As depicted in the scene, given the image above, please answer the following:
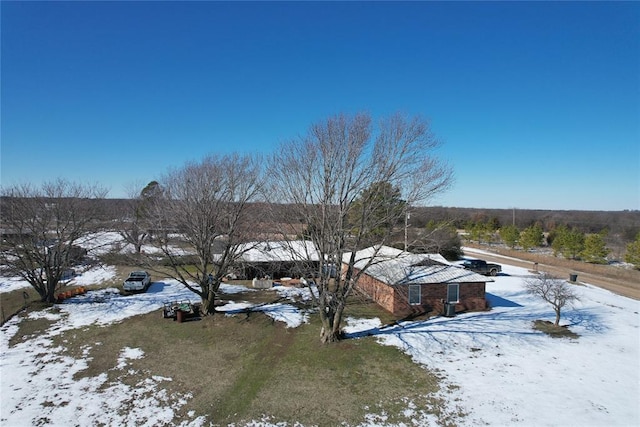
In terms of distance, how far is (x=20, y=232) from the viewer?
2034cm

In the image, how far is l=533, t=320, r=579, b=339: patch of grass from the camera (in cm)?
1680

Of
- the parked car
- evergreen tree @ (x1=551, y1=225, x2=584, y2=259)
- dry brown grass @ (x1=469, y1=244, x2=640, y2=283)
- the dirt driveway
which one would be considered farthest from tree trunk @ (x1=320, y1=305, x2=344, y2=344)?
evergreen tree @ (x1=551, y1=225, x2=584, y2=259)

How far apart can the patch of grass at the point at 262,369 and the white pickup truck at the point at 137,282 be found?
21.0 feet

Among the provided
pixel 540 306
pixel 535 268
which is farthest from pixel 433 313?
pixel 535 268

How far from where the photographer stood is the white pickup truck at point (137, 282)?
79.5 ft

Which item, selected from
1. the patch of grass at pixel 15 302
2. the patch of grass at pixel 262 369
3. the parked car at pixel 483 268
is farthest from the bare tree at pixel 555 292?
the patch of grass at pixel 15 302

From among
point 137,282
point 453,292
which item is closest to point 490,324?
point 453,292

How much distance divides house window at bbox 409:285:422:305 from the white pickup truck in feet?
59.5

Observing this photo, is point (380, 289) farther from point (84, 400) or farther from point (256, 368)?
point (84, 400)

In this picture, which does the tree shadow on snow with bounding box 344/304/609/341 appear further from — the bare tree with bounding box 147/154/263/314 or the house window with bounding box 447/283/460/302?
the bare tree with bounding box 147/154/263/314

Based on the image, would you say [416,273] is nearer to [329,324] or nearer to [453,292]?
[453,292]

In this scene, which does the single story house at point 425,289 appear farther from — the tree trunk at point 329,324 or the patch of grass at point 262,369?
the patch of grass at point 262,369

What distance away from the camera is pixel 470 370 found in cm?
1314

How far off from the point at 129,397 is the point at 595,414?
46.7 feet
